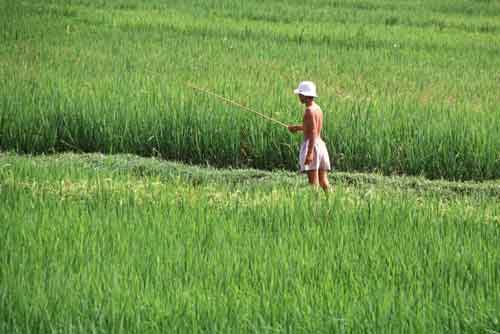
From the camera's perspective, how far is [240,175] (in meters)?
7.67

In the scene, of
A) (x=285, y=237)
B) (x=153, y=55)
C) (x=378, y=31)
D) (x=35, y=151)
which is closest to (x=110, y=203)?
(x=285, y=237)

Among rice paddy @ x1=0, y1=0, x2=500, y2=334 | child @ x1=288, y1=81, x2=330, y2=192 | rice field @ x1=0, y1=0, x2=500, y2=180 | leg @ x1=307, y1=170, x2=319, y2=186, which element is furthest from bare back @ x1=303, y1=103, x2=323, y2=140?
rice field @ x1=0, y1=0, x2=500, y2=180

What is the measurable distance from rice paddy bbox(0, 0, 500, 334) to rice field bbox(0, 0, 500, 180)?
26 millimetres

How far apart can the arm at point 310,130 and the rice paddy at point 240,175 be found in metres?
0.28

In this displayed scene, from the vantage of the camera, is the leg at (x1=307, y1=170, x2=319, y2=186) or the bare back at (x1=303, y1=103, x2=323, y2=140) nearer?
the bare back at (x1=303, y1=103, x2=323, y2=140)

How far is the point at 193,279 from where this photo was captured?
4391mm

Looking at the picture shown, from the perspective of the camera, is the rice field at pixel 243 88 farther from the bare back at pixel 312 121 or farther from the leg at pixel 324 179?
the bare back at pixel 312 121

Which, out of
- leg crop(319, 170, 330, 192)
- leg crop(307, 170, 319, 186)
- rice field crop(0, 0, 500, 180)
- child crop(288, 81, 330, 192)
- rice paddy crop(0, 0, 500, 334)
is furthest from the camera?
rice field crop(0, 0, 500, 180)

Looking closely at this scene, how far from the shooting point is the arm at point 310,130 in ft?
21.4

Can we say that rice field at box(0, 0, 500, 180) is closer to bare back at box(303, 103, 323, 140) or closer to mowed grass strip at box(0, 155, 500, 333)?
bare back at box(303, 103, 323, 140)

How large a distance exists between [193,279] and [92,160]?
3761 mm

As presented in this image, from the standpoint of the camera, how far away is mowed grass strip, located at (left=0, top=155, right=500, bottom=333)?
393cm

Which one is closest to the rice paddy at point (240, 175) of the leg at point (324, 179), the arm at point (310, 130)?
the leg at point (324, 179)

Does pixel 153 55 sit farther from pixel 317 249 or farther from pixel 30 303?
pixel 30 303
